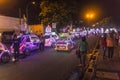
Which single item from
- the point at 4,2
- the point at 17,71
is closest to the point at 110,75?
the point at 17,71

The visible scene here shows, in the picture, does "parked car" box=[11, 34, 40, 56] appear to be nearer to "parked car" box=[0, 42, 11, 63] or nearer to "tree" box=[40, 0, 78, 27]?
"parked car" box=[0, 42, 11, 63]

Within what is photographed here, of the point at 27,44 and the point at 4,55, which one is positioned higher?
the point at 27,44

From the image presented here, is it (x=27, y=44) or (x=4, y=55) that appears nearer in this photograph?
(x=4, y=55)

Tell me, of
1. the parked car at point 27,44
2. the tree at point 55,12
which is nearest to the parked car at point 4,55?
the parked car at point 27,44

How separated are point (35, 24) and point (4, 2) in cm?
2264

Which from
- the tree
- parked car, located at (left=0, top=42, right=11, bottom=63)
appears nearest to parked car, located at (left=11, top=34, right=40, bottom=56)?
parked car, located at (left=0, top=42, right=11, bottom=63)

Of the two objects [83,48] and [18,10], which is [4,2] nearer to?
[18,10]

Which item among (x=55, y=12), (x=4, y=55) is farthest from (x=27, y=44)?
(x=55, y=12)

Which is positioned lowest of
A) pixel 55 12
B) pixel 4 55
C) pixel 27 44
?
pixel 4 55

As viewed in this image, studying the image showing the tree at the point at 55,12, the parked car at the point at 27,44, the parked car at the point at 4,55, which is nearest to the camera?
the parked car at the point at 4,55

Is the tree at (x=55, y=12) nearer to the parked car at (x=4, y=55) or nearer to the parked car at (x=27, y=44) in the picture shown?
the parked car at (x=27, y=44)

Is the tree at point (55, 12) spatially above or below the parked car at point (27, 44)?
above

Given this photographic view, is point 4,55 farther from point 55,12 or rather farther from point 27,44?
point 55,12

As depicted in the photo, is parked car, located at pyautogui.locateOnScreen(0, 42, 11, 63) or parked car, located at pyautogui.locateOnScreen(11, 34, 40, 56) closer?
parked car, located at pyautogui.locateOnScreen(0, 42, 11, 63)
